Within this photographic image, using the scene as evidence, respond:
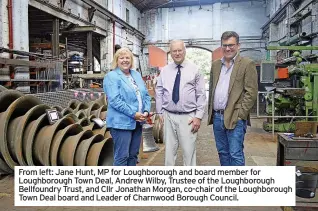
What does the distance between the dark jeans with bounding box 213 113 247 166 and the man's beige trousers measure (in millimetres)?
251

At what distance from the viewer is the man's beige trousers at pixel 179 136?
10.2 feet

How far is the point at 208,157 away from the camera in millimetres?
5469

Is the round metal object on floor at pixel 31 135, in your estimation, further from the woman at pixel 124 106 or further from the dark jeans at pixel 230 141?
the dark jeans at pixel 230 141

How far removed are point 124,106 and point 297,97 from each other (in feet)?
19.3

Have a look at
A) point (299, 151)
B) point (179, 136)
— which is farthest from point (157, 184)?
point (299, 151)

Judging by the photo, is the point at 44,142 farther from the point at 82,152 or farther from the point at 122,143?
the point at 122,143

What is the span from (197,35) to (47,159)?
18.4 metres

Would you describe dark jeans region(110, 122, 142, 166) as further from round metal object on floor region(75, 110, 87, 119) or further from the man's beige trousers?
round metal object on floor region(75, 110, 87, 119)

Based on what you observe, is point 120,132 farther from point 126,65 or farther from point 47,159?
point 47,159

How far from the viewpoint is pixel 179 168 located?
2.32 meters

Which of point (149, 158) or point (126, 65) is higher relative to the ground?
point (126, 65)

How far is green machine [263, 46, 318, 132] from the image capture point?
7.26m

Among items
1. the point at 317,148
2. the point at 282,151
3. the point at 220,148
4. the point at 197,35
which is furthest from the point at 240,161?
the point at 197,35

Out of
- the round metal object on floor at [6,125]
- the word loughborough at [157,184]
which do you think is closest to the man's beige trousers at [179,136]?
the word loughborough at [157,184]
